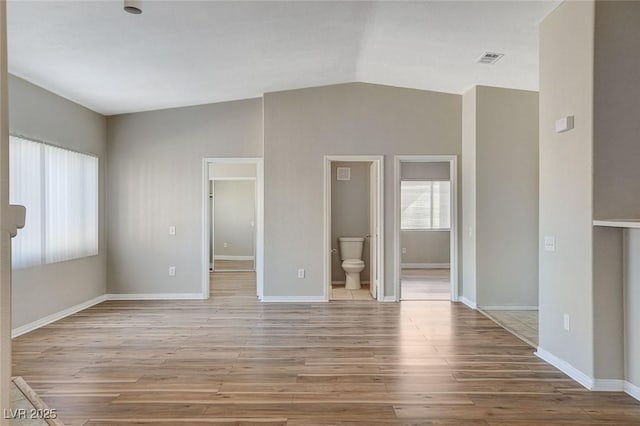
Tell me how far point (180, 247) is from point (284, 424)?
399 cm

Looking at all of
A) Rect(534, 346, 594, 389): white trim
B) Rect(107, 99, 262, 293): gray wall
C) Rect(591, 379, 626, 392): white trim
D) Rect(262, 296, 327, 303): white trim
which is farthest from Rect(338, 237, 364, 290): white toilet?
Rect(591, 379, 626, 392): white trim

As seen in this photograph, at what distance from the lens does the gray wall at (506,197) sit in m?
5.16

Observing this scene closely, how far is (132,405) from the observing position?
265 cm

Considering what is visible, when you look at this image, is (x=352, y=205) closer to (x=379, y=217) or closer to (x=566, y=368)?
(x=379, y=217)

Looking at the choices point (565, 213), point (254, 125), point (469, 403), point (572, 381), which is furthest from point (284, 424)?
point (254, 125)

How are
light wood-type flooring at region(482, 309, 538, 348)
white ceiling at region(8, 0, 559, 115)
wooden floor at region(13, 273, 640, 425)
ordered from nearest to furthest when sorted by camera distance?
wooden floor at region(13, 273, 640, 425), white ceiling at region(8, 0, 559, 115), light wood-type flooring at region(482, 309, 538, 348)

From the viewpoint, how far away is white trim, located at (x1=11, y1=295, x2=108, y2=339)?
165 inches

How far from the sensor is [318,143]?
567 centimetres

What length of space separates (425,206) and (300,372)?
6.76 m

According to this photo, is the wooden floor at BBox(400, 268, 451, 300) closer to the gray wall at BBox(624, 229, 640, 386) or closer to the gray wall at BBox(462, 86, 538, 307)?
the gray wall at BBox(462, 86, 538, 307)

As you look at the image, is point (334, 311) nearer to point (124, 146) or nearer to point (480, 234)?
point (480, 234)

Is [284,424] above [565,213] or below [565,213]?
below

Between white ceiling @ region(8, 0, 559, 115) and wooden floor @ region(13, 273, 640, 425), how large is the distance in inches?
105

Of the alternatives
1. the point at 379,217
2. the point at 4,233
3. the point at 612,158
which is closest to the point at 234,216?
the point at 379,217
